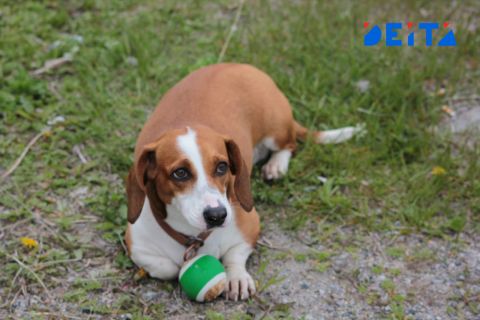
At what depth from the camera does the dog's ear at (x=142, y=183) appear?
3430 millimetres

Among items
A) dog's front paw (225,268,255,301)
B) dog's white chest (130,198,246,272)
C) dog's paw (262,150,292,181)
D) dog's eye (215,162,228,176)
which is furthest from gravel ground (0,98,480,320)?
dog's eye (215,162,228,176)

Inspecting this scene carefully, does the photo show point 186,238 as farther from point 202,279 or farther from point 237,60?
point 237,60

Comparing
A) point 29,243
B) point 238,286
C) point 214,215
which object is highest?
point 214,215

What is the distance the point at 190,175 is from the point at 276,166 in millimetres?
1387

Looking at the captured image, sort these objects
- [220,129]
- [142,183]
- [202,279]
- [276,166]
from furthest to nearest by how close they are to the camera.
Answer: [276,166] < [220,129] < [202,279] < [142,183]

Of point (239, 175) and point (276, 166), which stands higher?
point (239, 175)

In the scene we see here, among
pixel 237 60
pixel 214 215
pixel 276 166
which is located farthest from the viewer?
pixel 237 60

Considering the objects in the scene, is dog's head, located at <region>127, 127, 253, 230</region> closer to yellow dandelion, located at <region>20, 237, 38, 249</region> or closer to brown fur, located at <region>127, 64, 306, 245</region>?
brown fur, located at <region>127, 64, 306, 245</region>

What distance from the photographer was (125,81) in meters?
5.38

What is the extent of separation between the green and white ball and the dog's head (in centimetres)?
27

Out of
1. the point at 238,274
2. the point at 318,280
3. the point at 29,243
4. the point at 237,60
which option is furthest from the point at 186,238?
the point at 237,60

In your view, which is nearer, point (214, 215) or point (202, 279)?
point (214, 215)

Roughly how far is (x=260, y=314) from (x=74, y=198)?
1.43 metres

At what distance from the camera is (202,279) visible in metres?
3.58
